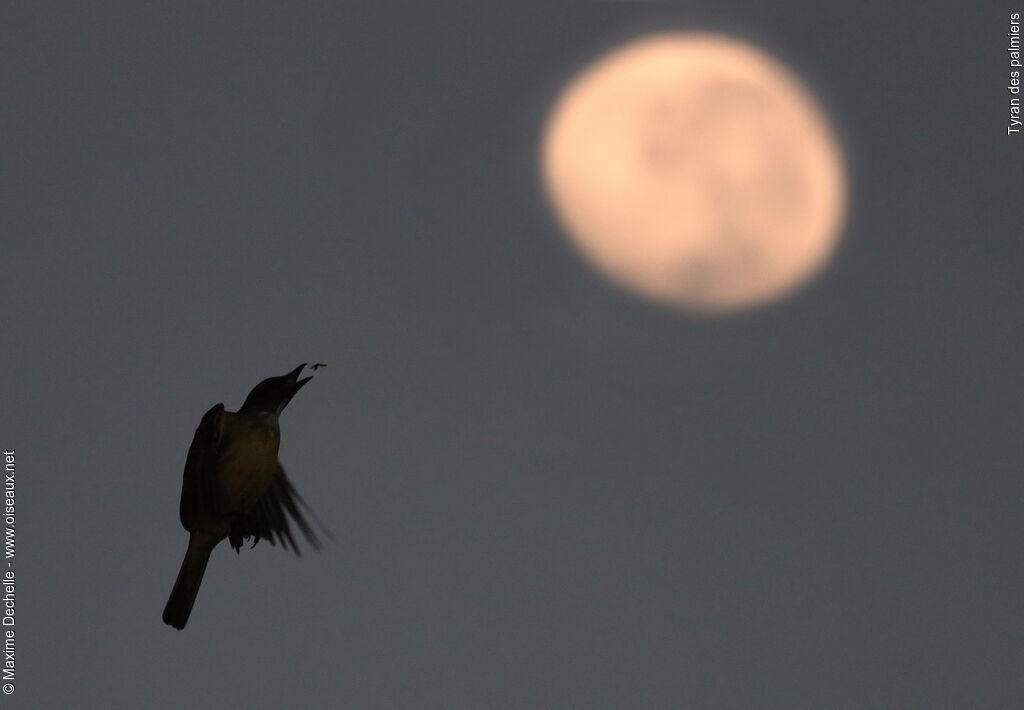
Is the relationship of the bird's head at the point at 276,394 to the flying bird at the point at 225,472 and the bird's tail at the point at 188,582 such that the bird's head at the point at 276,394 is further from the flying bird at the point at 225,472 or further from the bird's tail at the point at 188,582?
the bird's tail at the point at 188,582

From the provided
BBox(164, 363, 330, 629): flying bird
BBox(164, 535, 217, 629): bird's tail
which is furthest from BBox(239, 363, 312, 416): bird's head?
BBox(164, 535, 217, 629): bird's tail

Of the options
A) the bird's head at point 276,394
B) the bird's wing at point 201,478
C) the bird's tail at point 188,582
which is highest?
the bird's head at point 276,394

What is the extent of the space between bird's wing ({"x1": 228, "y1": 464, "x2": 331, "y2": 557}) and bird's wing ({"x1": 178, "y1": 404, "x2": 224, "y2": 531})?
0.84m

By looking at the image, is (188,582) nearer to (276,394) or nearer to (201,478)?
(201,478)

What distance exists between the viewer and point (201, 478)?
829 inches

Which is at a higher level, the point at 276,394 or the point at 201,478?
the point at 276,394

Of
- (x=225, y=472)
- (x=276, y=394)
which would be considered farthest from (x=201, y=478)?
(x=276, y=394)

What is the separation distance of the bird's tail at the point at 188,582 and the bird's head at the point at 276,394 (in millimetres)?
2024

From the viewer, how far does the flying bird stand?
2105 cm

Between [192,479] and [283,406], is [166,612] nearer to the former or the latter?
[192,479]

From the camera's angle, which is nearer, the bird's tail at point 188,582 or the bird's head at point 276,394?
the bird's tail at point 188,582

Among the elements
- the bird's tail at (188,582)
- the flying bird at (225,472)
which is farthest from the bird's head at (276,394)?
the bird's tail at (188,582)

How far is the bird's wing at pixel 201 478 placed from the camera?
2103 centimetres

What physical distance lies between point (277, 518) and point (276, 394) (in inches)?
79.6
